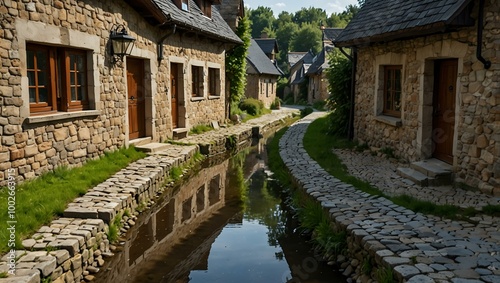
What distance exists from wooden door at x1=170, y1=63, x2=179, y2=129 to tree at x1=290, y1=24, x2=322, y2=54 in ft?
220

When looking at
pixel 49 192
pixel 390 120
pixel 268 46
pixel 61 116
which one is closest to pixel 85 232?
pixel 49 192

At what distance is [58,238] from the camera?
5.12m

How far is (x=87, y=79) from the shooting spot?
8.81 m

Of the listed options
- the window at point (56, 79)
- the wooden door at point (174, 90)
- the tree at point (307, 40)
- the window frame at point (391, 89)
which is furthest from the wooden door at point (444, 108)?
the tree at point (307, 40)

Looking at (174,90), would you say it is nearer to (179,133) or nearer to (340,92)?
(179,133)

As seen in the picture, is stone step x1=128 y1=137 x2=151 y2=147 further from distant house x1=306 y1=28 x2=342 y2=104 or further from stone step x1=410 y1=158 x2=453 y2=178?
distant house x1=306 y1=28 x2=342 y2=104

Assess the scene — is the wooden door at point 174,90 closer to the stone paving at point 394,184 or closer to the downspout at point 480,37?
the stone paving at point 394,184

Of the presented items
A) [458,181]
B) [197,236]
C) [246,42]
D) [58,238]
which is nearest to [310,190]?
[197,236]

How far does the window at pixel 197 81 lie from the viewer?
15283 mm

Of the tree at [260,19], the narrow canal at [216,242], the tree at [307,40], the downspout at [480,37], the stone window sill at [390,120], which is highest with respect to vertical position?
the tree at [260,19]

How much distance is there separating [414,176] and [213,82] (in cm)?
1057

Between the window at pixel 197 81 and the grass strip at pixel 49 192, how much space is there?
21.8ft

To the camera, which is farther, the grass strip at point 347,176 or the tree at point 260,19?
the tree at point 260,19

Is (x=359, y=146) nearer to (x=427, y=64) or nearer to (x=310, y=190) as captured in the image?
(x=427, y=64)
